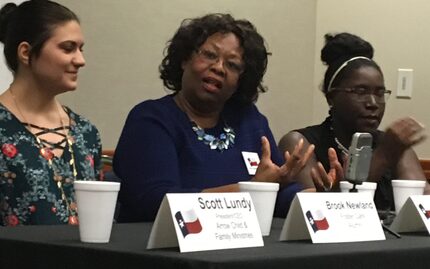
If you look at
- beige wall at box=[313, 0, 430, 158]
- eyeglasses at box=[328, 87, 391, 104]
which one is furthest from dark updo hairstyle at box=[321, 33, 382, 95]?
beige wall at box=[313, 0, 430, 158]

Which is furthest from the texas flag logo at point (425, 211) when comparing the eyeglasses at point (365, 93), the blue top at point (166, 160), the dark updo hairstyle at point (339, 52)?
the dark updo hairstyle at point (339, 52)

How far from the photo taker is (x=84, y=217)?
1.55 meters

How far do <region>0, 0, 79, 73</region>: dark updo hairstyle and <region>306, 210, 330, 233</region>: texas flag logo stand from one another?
1.11m

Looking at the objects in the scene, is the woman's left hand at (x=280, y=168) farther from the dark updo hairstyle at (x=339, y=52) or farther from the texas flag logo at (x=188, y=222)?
the dark updo hairstyle at (x=339, y=52)

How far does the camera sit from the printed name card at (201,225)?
55.8 inches

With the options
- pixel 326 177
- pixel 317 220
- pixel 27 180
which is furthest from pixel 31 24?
pixel 317 220

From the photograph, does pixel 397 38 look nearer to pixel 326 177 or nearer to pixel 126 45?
pixel 126 45

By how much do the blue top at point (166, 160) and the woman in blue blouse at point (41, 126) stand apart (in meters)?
0.14

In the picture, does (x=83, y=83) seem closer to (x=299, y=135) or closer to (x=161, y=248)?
(x=299, y=135)

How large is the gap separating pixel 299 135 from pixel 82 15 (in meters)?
1.13

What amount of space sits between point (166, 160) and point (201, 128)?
0.82 ft

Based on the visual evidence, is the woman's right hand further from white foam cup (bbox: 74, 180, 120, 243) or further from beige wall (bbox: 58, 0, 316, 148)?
beige wall (bbox: 58, 0, 316, 148)

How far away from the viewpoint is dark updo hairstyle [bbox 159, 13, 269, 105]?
2.63m

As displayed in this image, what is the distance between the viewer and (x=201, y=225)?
145 centimetres
